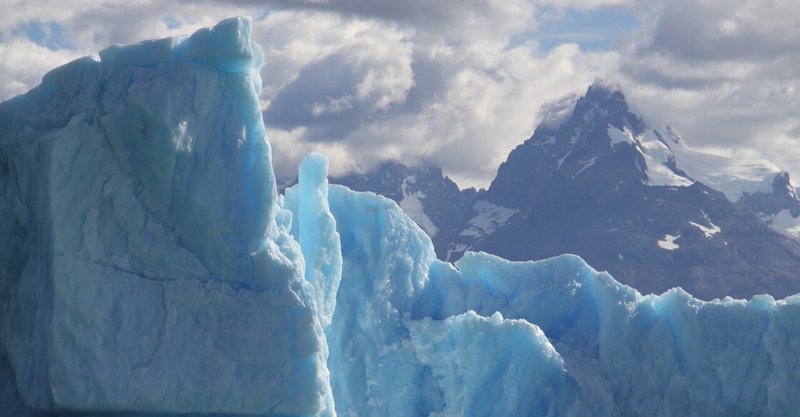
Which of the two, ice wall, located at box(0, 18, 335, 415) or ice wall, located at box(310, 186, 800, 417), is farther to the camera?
ice wall, located at box(310, 186, 800, 417)

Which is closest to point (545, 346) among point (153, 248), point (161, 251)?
point (161, 251)

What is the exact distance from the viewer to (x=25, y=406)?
23.3 metres

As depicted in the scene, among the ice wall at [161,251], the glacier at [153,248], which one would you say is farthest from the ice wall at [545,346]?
the ice wall at [161,251]

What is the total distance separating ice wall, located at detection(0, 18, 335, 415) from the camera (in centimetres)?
2244

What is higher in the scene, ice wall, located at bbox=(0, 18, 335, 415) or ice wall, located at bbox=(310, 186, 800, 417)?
ice wall, located at bbox=(0, 18, 335, 415)

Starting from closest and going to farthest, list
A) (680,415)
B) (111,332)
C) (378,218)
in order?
(111,332), (680,415), (378,218)

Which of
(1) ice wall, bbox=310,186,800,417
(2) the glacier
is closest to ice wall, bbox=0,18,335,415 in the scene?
(2) the glacier

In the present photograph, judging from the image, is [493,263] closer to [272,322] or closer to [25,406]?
[272,322]

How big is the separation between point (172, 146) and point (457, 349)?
10248mm

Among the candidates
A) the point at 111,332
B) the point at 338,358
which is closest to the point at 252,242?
the point at 111,332

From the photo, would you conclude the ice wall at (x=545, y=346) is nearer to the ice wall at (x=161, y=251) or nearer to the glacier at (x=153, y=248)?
the glacier at (x=153, y=248)

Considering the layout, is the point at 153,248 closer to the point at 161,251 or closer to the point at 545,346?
the point at 161,251

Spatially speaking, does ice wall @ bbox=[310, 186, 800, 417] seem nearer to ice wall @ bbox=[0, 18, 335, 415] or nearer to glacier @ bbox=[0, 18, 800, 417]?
glacier @ bbox=[0, 18, 800, 417]

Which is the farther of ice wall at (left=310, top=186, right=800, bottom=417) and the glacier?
A: ice wall at (left=310, top=186, right=800, bottom=417)
